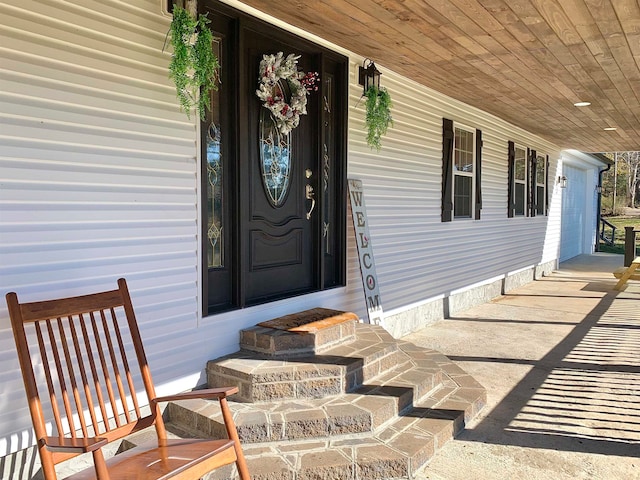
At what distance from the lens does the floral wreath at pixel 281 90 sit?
3.86m

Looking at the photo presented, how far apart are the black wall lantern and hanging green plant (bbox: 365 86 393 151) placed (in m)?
0.05

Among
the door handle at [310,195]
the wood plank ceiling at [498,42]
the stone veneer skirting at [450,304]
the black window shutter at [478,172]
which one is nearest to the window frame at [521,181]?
the stone veneer skirting at [450,304]

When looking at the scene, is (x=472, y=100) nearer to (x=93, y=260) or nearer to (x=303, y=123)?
(x=303, y=123)

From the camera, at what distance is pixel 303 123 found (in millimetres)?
4332

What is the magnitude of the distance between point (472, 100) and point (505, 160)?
2.22 meters

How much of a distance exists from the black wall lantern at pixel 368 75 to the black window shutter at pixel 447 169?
6.07 ft

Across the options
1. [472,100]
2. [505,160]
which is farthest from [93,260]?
[505,160]

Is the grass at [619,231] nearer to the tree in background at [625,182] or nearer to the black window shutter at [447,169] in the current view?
the tree in background at [625,182]

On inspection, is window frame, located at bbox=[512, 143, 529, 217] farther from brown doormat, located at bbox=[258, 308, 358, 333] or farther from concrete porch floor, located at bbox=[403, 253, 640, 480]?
brown doormat, located at bbox=[258, 308, 358, 333]

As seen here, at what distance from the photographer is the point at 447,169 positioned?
6.66m

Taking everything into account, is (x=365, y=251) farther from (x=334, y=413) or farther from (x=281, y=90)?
(x=334, y=413)

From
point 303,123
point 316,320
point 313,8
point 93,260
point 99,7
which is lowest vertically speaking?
point 316,320

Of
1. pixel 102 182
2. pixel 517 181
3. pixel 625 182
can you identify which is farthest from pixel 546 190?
pixel 625 182

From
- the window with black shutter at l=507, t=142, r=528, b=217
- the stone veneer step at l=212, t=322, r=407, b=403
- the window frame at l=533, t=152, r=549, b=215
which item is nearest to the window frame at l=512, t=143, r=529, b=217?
the window with black shutter at l=507, t=142, r=528, b=217
